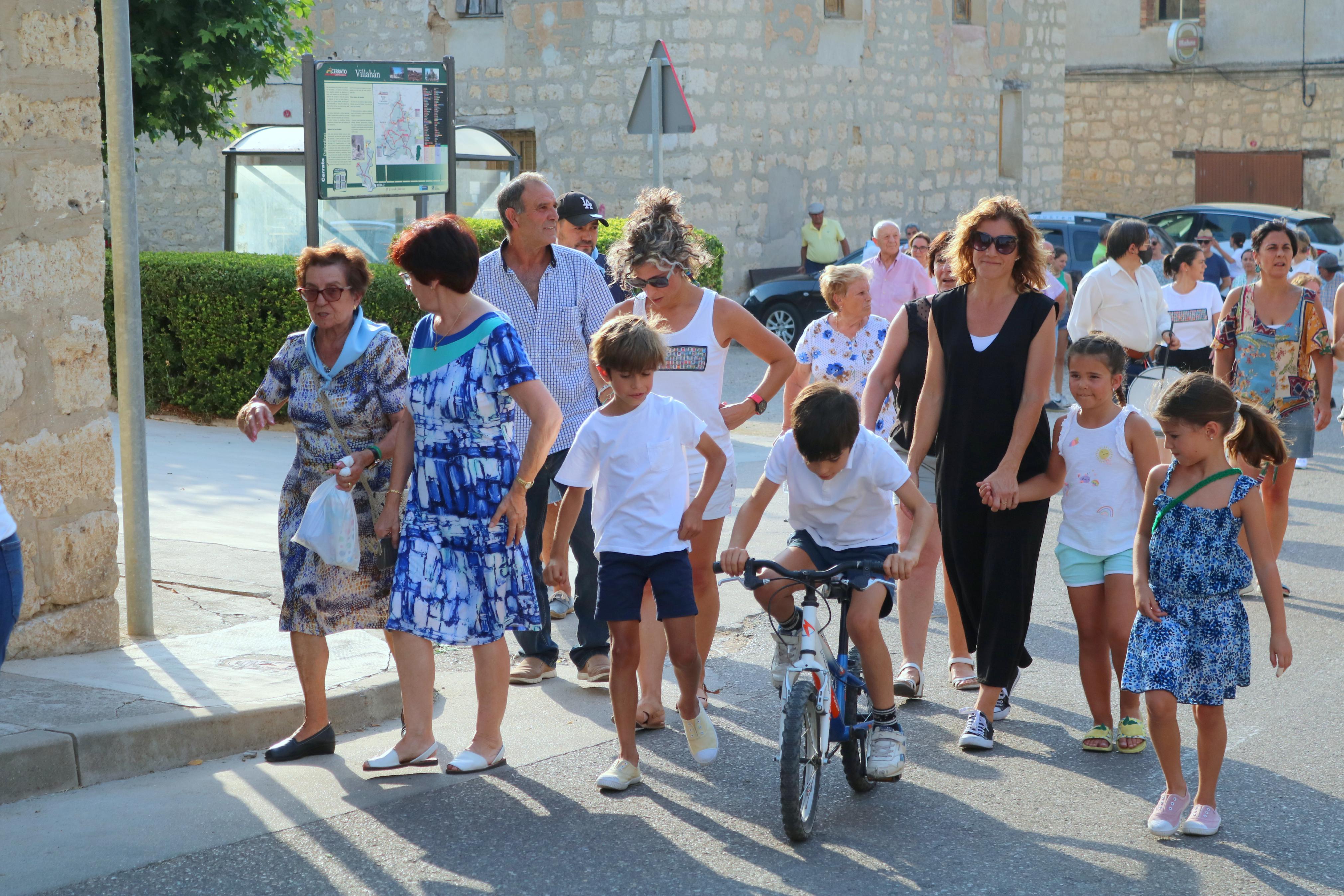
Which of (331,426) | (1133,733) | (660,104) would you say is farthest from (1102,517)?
(660,104)

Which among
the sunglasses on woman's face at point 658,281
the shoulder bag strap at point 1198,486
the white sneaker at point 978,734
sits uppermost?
the sunglasses on woman's face at point 658,281

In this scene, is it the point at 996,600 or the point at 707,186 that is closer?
the point at 996,600

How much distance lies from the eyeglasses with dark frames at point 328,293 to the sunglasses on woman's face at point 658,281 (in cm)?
112

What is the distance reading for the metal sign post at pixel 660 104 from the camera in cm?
1210

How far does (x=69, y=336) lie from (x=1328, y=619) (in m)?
5.70

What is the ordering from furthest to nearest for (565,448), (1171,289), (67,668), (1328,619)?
(1171,289) → (1328,619) → (565,448) → (67,668)

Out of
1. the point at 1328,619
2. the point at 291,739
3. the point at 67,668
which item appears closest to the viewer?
the point at 291,739

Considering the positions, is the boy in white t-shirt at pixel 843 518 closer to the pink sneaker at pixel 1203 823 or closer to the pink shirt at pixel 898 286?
the pink sneaker at pixel 1203 823

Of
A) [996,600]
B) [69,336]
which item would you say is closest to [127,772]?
[69,336]

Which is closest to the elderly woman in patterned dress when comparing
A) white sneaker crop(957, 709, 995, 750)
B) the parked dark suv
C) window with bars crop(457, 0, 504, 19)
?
white sneaker crop(957, 709, 995, 750)

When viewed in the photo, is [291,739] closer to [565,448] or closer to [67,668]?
[67,668]

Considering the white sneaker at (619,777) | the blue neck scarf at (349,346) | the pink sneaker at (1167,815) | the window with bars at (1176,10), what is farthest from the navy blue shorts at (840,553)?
the window with bars at (1176,10)

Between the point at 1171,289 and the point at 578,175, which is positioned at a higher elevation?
the point at 578,175

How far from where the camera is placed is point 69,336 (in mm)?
5730
